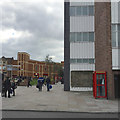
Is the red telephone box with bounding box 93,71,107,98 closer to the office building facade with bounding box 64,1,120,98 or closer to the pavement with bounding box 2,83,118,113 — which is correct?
the pavement with bounding box 2,83,118,113

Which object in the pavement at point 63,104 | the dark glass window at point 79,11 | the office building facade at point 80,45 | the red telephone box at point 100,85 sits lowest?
the pavement at point 63,104

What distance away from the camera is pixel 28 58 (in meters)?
86.1

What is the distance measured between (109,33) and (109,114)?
756 cm

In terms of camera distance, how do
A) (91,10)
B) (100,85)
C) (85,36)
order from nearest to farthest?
(100,85) → (85,36) → (91,10)

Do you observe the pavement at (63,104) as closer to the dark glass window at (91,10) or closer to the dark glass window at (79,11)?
the dark glass window at (91,10)

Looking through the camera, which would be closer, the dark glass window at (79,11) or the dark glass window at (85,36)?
the dark glass window at (85,36)

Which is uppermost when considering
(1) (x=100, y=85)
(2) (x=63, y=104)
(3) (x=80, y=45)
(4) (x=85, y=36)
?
Result: (4) (x=85, y=36)

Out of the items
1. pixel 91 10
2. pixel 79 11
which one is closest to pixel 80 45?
pixel 79 11

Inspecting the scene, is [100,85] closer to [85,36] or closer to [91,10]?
[85,36]

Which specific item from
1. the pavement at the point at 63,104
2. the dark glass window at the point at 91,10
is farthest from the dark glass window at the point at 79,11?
the pavement at the point at 63,104

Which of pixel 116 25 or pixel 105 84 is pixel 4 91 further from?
pixel 116 25

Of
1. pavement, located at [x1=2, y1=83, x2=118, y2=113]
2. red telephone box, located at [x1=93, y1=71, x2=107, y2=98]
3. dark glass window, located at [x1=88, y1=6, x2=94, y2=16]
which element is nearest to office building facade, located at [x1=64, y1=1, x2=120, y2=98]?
dark glass window, located at [x1=88, y1=6, x2=94, y2=16]

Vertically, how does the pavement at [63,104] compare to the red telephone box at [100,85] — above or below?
below

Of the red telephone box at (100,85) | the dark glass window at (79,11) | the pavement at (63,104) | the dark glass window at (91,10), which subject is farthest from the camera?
the dark glass window at (79,11)
